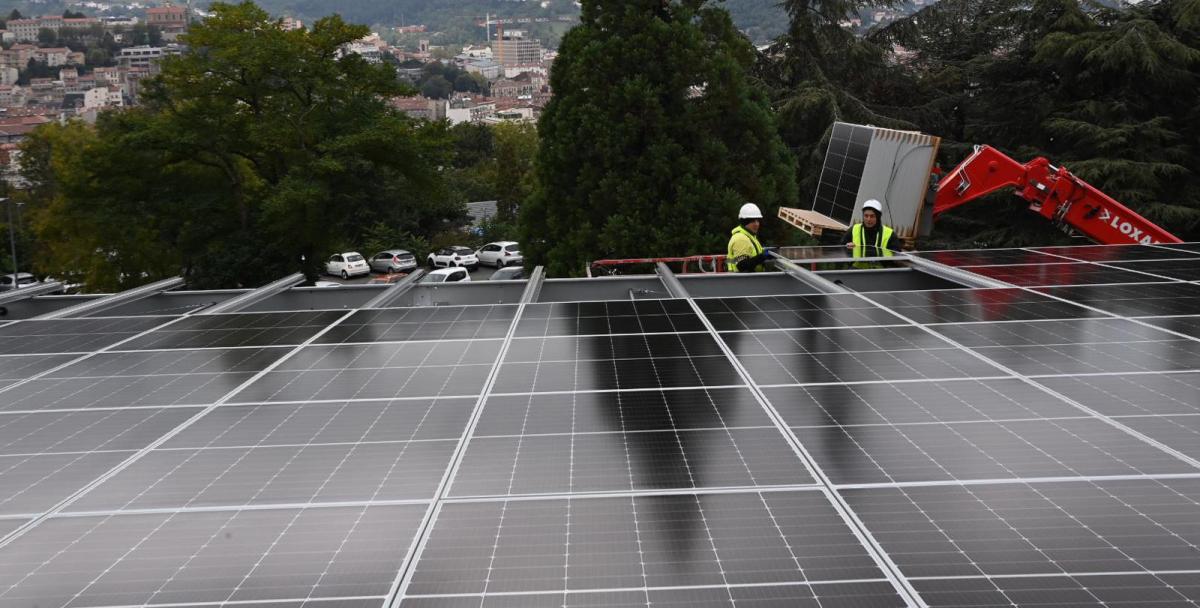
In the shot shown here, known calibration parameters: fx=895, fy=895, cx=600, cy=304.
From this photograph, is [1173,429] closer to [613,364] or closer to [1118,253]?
[613,364]

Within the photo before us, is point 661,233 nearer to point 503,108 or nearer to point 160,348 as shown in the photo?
point 160,348

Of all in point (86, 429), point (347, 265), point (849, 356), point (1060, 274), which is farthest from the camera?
point (347, 265)

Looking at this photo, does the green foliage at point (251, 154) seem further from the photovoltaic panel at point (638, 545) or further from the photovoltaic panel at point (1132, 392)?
the photovoltaic panel at point (638, 545)

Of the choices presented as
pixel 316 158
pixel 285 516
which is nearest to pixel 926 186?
pixel 285 516

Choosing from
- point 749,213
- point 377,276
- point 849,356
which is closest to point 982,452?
point 849,356

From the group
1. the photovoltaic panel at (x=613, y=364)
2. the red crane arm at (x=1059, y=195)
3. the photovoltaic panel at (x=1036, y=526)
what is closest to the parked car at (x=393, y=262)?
the red crane arm at (x=1059, y=195)

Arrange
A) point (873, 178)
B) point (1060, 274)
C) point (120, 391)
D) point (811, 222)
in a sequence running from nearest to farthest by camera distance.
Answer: point (120, 391) → point (1060, 274) → point (873, 178) → point (811, 222)
